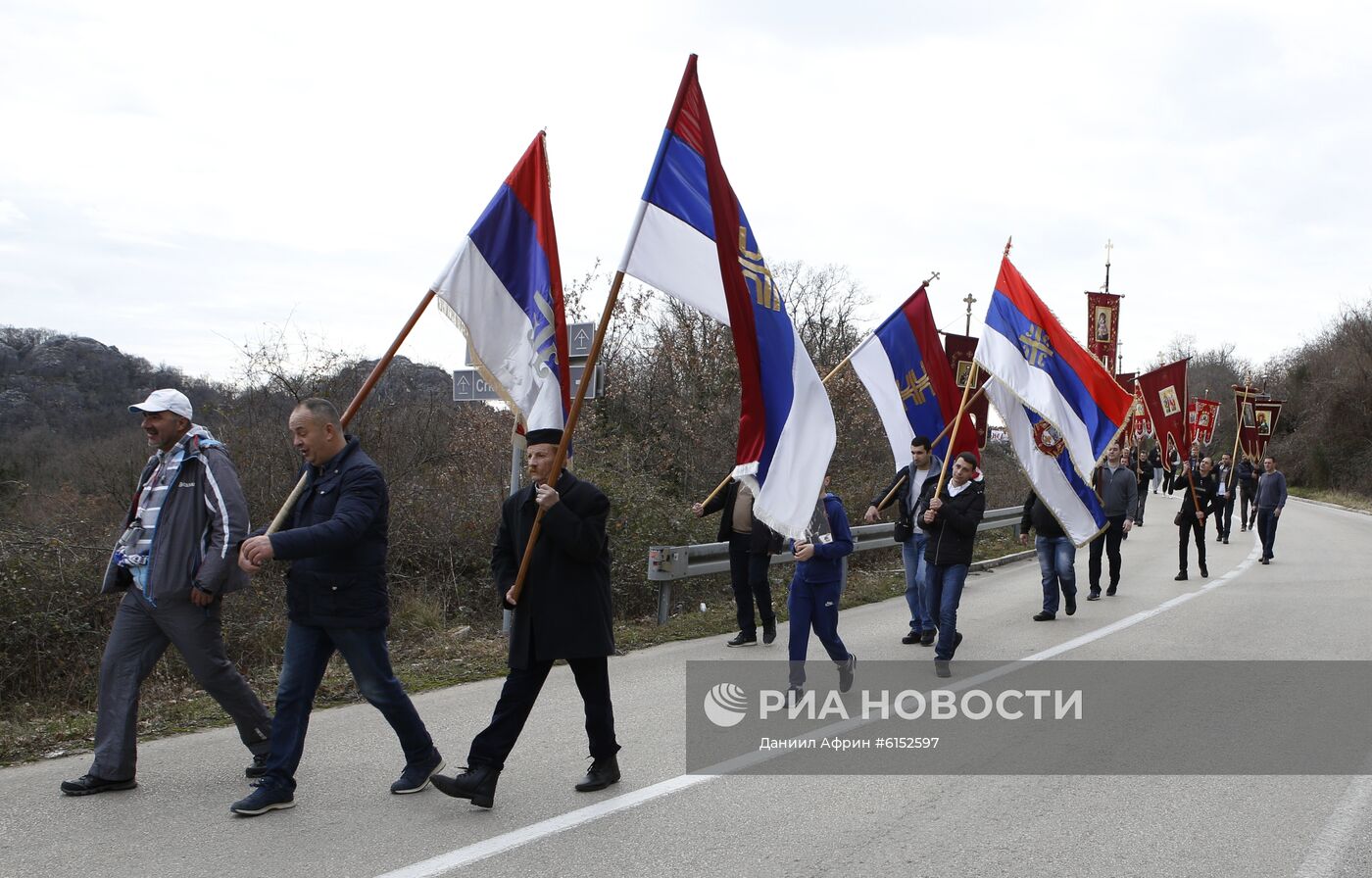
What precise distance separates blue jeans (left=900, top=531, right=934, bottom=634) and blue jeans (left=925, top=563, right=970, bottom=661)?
1.16 m

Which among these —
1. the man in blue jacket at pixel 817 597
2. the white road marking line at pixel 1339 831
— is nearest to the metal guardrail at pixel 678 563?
A: the man in blue jacket at pixel 817 597

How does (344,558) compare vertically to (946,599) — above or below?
above

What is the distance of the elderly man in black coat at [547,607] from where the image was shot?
5.19 m

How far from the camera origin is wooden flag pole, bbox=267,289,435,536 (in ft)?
17.7

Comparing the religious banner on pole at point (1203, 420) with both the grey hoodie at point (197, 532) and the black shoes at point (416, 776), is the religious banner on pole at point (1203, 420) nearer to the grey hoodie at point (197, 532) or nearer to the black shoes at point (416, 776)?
the black shoes at point (416, 776)

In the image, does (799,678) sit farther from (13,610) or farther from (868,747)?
(13,610)

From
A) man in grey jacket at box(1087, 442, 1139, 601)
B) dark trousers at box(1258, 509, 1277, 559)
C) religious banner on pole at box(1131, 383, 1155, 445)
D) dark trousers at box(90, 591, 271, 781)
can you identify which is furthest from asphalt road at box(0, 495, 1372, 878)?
dark trousers at box(1258, 509, 1277, 559)

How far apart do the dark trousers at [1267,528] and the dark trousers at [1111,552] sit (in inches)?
238

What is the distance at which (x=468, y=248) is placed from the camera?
22.9ft

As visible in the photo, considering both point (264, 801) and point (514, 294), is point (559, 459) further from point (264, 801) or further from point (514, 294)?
point (514, 294)

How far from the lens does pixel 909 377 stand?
11695 millimetres

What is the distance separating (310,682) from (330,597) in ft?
1.49

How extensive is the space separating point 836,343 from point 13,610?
96.3 ft

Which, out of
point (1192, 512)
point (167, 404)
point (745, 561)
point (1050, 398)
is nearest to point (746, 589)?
point (745, 561)
